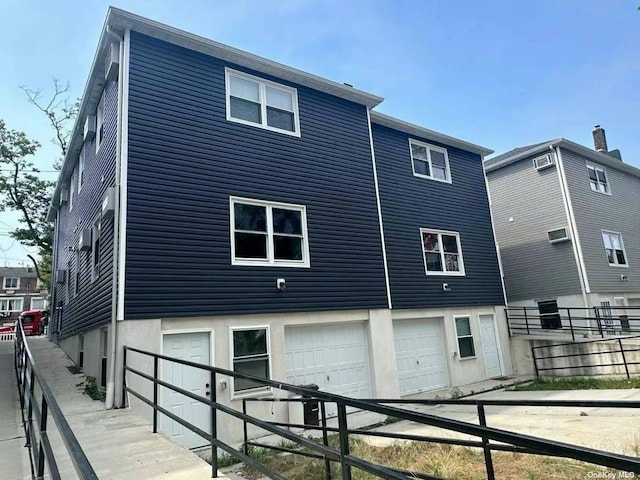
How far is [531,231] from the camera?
59.0ft

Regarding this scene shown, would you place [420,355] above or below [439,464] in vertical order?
above

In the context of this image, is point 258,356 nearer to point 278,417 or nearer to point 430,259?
point 278,417

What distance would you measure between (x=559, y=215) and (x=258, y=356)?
14463mm

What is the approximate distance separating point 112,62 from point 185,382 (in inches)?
249

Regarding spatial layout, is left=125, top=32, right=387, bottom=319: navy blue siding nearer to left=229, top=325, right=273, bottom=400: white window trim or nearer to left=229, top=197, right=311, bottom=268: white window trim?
left=229, top=197, right=311, bottom=268: white window trim

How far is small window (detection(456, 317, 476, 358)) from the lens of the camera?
12.6 meters

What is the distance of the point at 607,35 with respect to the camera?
26.4ft

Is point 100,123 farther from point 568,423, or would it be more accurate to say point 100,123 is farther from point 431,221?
point 568,423

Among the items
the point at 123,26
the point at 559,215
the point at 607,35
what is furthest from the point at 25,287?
the point at 607,35

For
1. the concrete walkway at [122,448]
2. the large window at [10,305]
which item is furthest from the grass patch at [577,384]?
the large window at [10,305]

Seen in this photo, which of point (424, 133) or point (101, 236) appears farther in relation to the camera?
point (424, 133)

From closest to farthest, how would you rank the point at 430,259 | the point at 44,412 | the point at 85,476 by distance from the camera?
the point at 85,476 < the point at 44,412 < the point at 430,259

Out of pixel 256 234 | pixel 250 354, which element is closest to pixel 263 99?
pixel 256 234

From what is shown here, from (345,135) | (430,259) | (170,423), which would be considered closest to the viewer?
(170,423)
